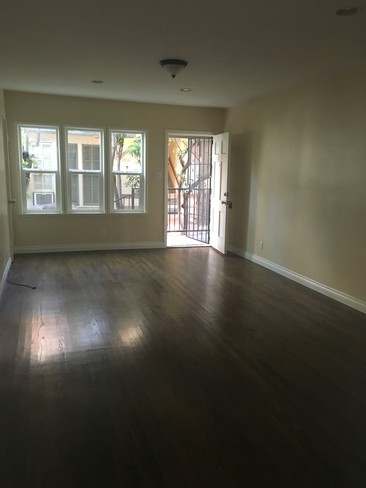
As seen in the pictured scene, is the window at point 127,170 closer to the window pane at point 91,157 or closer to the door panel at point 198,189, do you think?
the window pane at point 91,157

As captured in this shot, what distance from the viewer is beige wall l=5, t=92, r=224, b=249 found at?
20.3ft

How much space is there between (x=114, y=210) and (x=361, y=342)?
4718 millimetres

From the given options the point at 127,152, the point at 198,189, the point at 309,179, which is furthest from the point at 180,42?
the point at 198,189

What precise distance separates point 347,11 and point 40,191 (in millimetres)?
5220

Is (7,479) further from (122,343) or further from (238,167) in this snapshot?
(238,167)

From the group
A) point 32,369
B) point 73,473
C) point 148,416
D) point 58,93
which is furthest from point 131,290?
point 58,93

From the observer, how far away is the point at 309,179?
16.0ft

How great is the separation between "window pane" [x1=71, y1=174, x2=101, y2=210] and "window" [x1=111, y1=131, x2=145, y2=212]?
0.96 feet

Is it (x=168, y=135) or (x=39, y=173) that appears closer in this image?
(x=39, y=173)

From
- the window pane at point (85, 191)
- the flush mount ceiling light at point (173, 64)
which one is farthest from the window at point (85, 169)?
the flush mount ceiling light at point (173, 64)

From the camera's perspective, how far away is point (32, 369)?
2756mm

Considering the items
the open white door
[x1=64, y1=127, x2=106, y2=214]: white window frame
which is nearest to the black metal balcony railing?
the open white door

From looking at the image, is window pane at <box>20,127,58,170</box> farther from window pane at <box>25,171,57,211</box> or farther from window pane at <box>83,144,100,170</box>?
window pane at <box>83,144,100,170</box>

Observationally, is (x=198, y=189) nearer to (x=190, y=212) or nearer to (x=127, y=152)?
(x=190, y=212)
